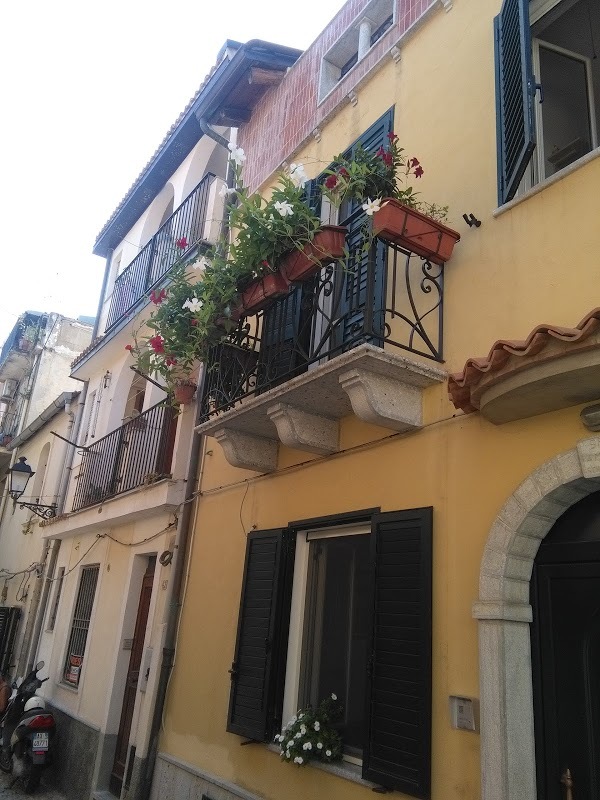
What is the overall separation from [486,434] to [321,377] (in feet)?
4.15

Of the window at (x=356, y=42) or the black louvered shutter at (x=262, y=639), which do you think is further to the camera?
the window at (x=356, y=42)

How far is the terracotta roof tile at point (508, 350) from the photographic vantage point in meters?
3.20

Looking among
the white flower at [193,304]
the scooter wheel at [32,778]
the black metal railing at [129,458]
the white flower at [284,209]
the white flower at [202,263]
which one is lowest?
the scooter wheel at [32,778]

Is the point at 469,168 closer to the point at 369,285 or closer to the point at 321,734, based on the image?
the point at 369,285

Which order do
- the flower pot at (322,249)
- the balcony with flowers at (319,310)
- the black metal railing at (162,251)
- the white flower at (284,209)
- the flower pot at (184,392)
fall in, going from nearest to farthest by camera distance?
the balcony with flowers at (319,310) → the flower pot at (322,249) → the white flower at (284,209) → the flower pot at (184,392) → the black metal railing at (162,251)

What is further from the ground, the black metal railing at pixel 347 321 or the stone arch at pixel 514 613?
the black metal railing at pixel 347 321

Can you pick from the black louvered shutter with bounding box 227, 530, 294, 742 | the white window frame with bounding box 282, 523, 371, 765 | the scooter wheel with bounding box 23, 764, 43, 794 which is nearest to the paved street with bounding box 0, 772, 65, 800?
the scooter wheel with bounding box 23, 764, 43, 794

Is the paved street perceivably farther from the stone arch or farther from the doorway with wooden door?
the doorway with wooden door

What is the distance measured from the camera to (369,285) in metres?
4.59

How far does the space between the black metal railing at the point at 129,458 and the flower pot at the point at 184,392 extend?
186 mm

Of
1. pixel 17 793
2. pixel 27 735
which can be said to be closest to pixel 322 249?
pixel 27 735

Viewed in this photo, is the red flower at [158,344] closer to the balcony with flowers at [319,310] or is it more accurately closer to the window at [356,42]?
the balcony with flowers at [319,310]

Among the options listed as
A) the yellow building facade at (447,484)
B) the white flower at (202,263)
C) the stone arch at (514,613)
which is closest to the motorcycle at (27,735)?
the yellow building facade at (447,484)

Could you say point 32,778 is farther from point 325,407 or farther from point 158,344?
point 325,407
